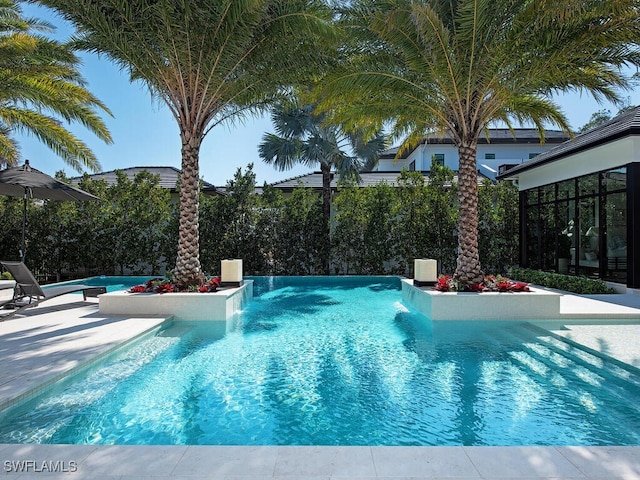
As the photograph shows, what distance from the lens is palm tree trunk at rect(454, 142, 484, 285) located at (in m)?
10.5

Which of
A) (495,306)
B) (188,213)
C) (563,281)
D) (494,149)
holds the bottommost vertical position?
(495,306)

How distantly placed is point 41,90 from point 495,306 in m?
12.6

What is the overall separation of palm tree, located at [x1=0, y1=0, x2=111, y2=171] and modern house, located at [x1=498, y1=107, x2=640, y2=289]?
1471 centimetres

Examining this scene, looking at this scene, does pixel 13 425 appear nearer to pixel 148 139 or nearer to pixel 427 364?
pixel 427 364

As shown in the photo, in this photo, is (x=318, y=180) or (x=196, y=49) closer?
(x=196, y=49)

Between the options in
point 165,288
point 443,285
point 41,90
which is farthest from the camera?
point 41,90

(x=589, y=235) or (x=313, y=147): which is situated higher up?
(x=313, y=147)

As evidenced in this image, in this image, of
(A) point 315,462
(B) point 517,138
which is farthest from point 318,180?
(A) point 315,462

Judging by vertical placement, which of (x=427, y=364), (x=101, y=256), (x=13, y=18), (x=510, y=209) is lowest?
(x=427, y=364)

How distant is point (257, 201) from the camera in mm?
18250

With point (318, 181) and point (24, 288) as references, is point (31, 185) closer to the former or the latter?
point (24, 288)

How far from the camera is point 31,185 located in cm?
1022

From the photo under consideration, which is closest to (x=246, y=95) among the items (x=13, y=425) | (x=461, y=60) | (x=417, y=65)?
(x=417, y=65)

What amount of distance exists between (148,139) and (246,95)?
20.5ft
